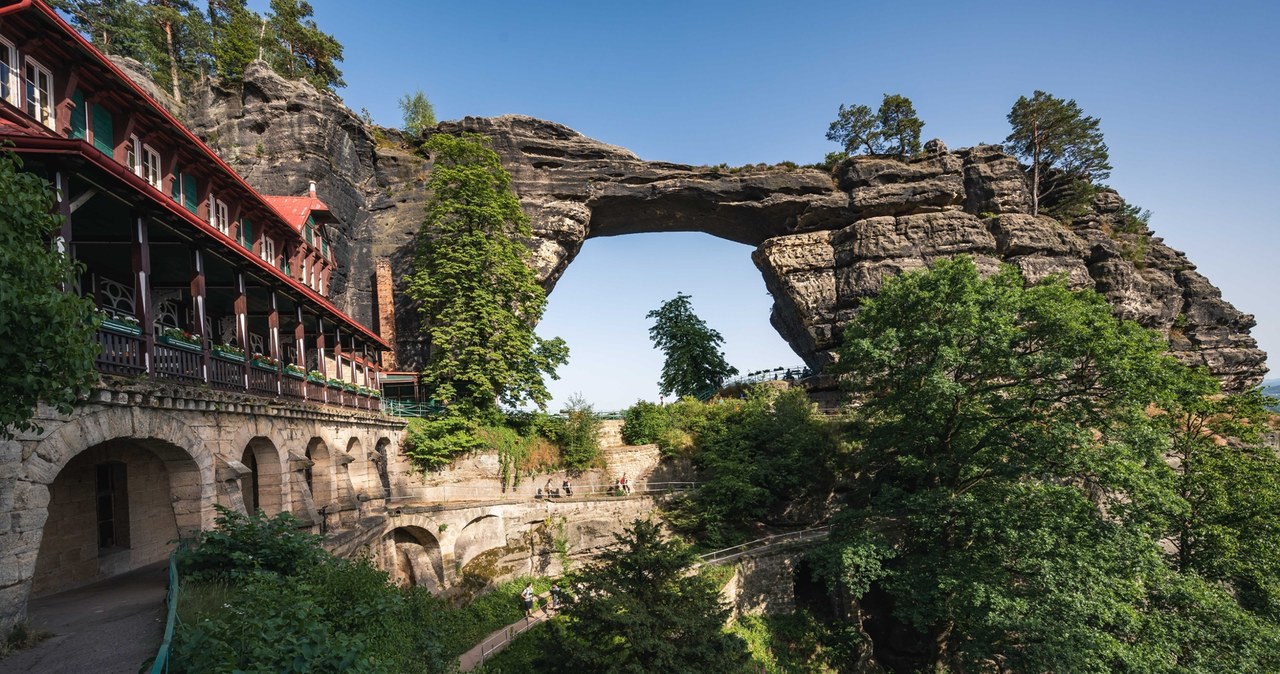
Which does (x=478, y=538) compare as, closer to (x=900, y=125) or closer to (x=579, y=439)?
(x=579, y=439)

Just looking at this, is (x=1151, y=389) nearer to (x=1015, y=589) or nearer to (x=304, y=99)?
(x=1015, y=589)

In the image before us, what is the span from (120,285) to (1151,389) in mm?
30721

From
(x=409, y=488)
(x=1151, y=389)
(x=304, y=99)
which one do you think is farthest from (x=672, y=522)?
(x=304, y=99)

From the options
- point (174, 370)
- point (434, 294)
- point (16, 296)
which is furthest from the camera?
point (434, 294)

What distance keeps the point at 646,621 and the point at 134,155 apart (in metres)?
18.5

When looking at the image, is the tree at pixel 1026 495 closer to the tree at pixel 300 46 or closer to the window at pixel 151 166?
the window at pixel 151 166

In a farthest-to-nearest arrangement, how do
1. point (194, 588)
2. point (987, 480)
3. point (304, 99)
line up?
point (304, 99) < point (987, 480) < point (194, 588)

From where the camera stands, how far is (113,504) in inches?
466

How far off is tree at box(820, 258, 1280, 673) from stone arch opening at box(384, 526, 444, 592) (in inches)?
536

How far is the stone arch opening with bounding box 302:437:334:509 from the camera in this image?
15.9 meters

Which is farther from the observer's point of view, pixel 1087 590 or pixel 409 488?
pixel 409 488

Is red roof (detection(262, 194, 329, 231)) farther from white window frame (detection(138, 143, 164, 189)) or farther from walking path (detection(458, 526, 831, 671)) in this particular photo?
walking path (detection(458, 526, 831, 671))

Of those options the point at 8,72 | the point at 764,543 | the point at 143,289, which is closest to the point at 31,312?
the point at 143,289

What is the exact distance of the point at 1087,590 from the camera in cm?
1415
